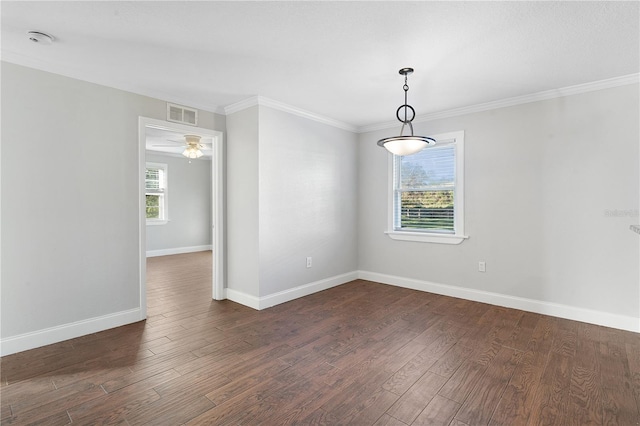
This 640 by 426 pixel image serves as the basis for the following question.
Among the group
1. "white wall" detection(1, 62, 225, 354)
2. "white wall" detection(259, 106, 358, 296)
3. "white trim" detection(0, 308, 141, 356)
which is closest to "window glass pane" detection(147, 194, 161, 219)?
"white wall" detection(1, 62, 225, 354)

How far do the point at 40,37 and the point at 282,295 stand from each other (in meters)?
3.34

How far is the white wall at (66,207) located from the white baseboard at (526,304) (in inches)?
140

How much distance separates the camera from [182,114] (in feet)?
12.6

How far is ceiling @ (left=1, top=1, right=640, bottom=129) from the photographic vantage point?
2088 mm

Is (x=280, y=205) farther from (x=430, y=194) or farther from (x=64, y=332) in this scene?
(x=64, y=332)

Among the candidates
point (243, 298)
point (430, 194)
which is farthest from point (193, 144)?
point (430, 194)

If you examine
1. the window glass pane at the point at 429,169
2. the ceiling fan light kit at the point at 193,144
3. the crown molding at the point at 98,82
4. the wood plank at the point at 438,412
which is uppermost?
the crown molding at the point at 98,82

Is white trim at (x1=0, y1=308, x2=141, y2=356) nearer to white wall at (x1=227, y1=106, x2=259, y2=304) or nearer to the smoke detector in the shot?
white wall at (x1=227, y1=106, x2=259, y2=304)

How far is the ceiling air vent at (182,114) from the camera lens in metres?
3.73

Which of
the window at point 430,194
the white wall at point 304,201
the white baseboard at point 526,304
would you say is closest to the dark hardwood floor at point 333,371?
the white baseboard at point 526,304

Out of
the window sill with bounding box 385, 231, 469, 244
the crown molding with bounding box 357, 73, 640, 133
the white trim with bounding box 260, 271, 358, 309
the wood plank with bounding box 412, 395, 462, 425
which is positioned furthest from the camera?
the window sill with bounding box 385, 231, 469, 244

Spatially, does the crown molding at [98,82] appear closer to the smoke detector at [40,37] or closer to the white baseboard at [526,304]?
the smoke detector at [40,37]

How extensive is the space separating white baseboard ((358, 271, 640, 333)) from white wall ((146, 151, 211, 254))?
559 centimetres

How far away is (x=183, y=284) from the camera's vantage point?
5102 mm
